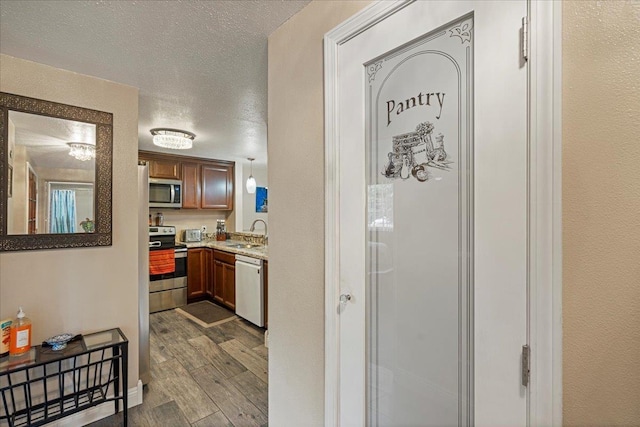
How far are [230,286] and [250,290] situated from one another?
61 cm

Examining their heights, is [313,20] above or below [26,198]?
above

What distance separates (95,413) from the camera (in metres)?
1.93

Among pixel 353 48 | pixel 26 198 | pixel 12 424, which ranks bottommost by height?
pixel 12 424

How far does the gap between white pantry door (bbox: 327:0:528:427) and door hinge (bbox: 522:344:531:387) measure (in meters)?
0.02

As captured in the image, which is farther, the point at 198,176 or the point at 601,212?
the point at 198,176

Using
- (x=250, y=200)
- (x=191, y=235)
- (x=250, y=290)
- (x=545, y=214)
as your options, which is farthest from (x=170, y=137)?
(x=545, y=214)

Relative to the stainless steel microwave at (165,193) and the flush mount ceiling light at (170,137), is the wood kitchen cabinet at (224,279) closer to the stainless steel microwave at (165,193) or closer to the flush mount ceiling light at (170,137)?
the stainless steel microwave at (165,193)

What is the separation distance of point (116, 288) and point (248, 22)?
1.94 meters

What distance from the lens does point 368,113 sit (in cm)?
108

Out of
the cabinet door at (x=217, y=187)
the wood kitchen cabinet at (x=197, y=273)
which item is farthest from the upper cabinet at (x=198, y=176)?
the wood kitchen cabinet at (x=197, y=273)

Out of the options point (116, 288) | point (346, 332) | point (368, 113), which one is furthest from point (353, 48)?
point (116, 288)

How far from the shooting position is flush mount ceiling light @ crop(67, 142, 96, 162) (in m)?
1.86

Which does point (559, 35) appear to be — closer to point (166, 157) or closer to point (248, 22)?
point (248, 22)

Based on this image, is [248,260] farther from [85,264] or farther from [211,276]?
[85,264]
